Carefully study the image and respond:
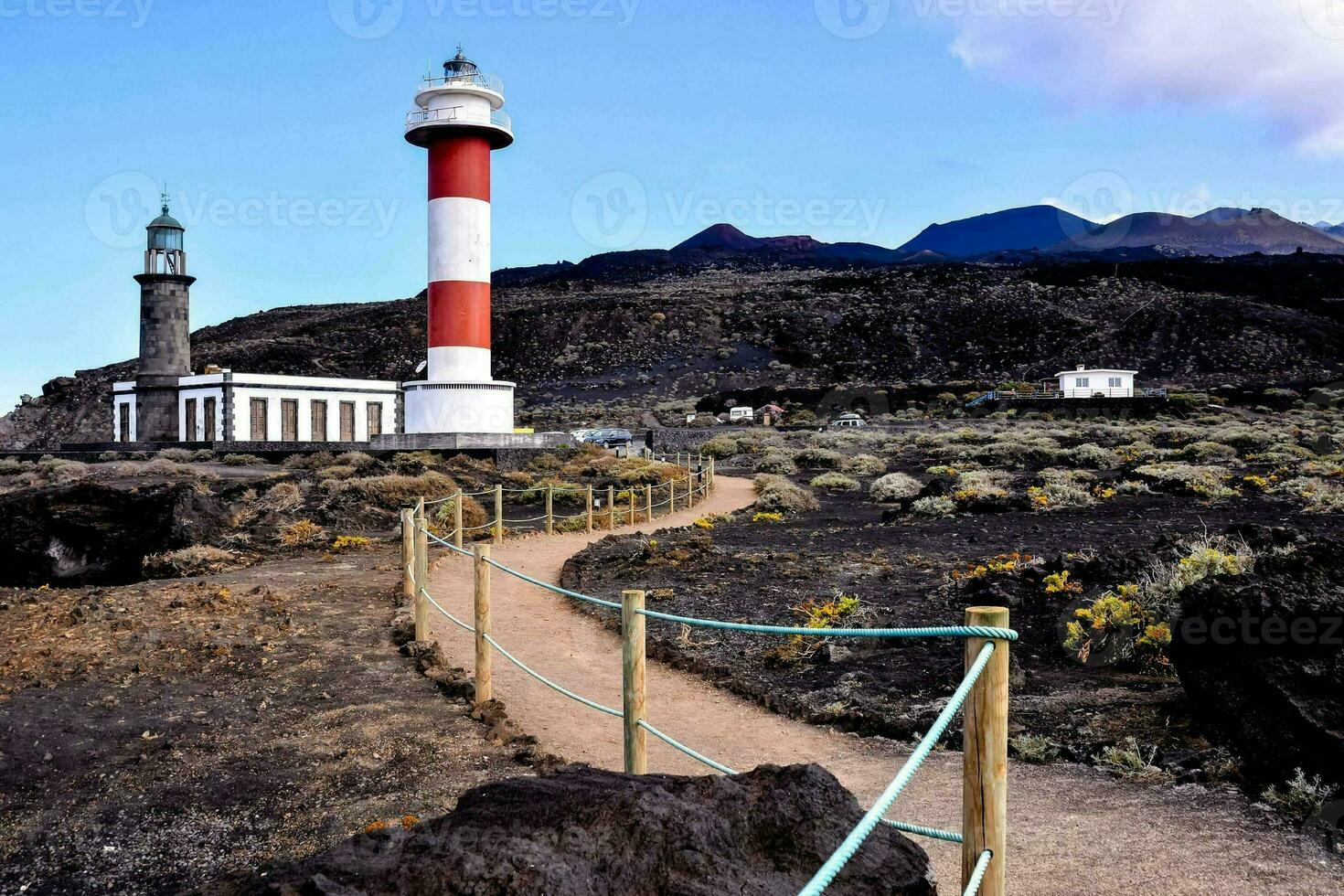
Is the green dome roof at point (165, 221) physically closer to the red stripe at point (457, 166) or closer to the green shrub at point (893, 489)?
the red stripe at point (457, 166)

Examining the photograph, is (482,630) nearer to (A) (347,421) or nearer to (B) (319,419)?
(B) (319,419)

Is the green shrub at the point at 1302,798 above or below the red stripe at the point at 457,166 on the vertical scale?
below

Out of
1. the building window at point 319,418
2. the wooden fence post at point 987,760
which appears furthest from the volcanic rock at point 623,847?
the building window at point 319,418

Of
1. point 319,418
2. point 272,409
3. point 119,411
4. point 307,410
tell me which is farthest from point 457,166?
point 119,411

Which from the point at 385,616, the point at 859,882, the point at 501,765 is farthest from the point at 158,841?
the point at 385,616

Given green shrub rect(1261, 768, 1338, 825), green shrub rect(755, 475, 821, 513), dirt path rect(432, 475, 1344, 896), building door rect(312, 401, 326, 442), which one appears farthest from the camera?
building door rect(312, 401, 326, 442)

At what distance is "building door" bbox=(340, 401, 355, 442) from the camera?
36.1 metres

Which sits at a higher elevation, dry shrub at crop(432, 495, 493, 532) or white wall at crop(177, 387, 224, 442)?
white wall at crop(177, 387, 224, 442)

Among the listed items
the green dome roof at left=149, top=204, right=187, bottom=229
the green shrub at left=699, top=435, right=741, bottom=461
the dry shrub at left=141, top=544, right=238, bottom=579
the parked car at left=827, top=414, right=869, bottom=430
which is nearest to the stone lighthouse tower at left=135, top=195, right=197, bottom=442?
the green dome roof at left=149, top=204, right=187, bottom=229

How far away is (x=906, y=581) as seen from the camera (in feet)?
33.1

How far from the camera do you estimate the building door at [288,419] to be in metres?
34.2

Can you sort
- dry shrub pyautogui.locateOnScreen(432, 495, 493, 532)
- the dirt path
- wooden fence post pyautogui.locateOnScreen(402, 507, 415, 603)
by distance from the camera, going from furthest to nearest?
dry shrub pyautogui.locateOnScreen(432, 495, 493, 532) < wooden fence post pyautogui.locateOnScreen(402, 507, 415, 603) < the dirt path

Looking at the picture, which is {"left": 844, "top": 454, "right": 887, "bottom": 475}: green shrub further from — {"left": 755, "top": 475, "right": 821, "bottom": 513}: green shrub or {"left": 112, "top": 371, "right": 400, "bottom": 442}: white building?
{"left": 112, "top": 371, "right": 400, "bottom": 442}: white building

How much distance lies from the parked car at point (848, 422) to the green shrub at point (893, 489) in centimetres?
2473
